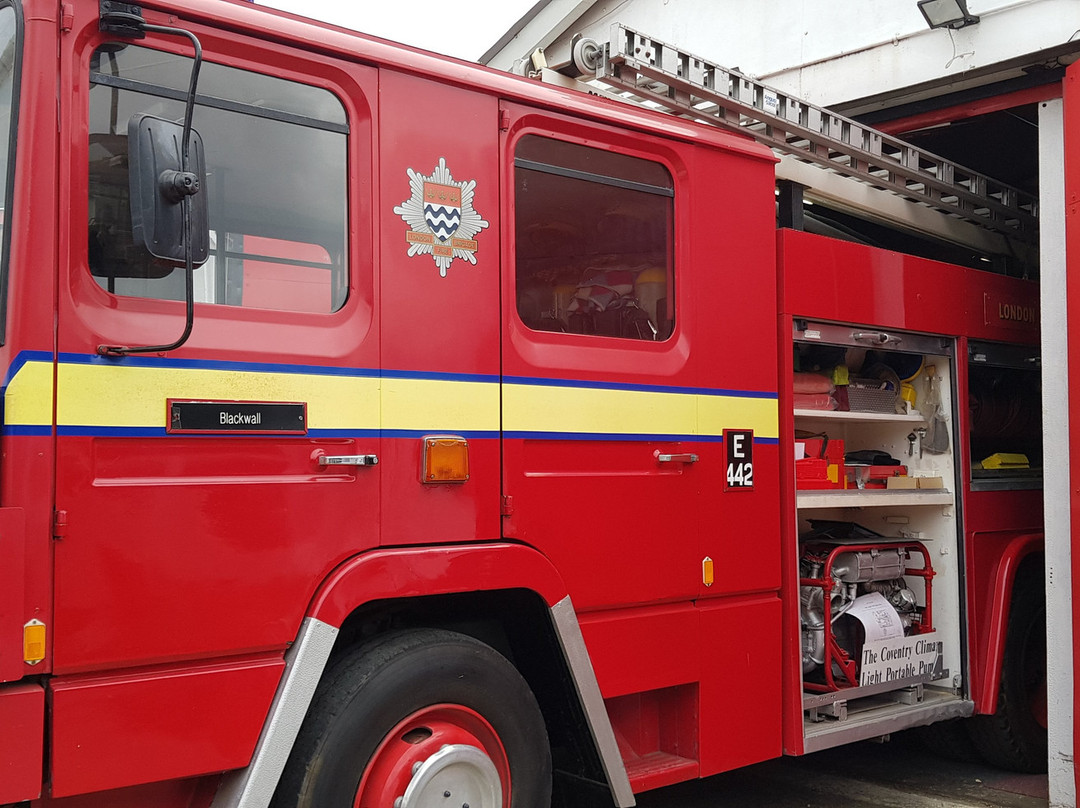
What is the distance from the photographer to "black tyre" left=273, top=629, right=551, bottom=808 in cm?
286

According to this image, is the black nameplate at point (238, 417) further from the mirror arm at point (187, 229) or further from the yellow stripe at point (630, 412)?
the yellow stripe at point (630, 412)

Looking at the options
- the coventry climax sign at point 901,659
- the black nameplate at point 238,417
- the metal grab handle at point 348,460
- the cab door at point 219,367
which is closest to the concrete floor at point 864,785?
the coventry climax sign at point 901,659

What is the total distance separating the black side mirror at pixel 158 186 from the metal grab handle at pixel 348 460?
0.68 meters

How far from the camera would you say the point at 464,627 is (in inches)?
134

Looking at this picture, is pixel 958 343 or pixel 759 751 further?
pixel 958 343

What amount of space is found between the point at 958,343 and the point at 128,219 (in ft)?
13.4

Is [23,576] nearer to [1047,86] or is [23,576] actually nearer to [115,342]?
[115,342]

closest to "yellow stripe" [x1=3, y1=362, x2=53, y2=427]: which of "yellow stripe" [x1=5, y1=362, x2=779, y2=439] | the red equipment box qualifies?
"yellow stripe" [x1=5, y1=362, x2=779, y2=439]

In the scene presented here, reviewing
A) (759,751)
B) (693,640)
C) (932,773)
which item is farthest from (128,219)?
(932,773)

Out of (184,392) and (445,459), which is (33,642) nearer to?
(184,392)

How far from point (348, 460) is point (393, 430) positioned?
0.19 metres

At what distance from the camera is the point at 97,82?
8.72ft

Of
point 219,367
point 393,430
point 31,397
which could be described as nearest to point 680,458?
point 393,430

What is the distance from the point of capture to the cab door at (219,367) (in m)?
2.59
